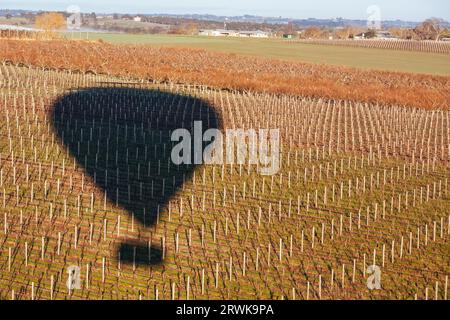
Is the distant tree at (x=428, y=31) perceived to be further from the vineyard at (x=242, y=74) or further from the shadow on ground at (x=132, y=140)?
the shadow on ground at (x=132, y=140)

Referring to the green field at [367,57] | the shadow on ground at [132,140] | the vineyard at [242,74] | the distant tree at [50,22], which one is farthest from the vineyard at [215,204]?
the distant tree at [50,22]

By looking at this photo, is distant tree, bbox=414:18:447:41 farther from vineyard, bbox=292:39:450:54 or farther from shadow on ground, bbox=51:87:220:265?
shadow on ground, bbox=51:87:220:265

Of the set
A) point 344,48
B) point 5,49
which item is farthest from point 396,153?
point 344,48

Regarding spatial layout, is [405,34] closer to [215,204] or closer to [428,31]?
[428,31]

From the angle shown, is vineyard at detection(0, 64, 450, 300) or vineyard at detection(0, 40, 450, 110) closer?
vineyard at detection(0, 64, 450, 300)

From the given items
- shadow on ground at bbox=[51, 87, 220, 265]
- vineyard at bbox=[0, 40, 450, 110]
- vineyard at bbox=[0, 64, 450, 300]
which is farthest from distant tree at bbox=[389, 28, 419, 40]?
shadow on ground at bbox=[51, 87, 220, 265]

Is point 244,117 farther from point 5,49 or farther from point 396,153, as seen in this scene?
point 5,49

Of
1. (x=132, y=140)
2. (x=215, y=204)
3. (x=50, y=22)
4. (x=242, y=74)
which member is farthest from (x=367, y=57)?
(x=215, y=204)
